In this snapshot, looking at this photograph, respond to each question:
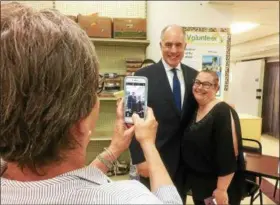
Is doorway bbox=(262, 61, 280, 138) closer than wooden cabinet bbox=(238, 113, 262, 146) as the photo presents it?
No

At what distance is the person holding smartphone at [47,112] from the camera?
431 mm

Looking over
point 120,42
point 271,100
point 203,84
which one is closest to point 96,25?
point 120,42

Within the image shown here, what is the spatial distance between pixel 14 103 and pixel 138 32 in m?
2.61

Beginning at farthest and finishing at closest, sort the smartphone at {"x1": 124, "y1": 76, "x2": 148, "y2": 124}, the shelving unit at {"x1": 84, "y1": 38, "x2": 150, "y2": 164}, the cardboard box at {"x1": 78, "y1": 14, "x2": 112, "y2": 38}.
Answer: the shelving unit at {"x1": 84, "y1": 38, "x2": 150, "y2": 164}
the cardboard box at {"x1": 78, "y1": 14, "x2": 112, "y2": 38}
the smartphone at {"x1": 124, "y1": 76, "x2": 148, "y2": 124}

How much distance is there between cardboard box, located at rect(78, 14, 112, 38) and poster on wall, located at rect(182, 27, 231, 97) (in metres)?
0.92

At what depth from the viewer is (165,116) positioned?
1.73 metres

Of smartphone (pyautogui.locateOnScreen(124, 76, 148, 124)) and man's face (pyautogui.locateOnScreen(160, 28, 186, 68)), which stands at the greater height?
man's face (pyautogui.locateOnScreen(160, 28, 186, 68))

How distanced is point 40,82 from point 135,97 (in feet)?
Answer: 2.30

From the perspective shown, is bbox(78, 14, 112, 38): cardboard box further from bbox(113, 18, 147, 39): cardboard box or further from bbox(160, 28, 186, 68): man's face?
bbox(160, 28, 186, 68): man's face

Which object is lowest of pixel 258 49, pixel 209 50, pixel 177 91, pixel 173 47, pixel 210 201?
pixel 210 201

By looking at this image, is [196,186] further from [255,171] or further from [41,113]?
[41,113]

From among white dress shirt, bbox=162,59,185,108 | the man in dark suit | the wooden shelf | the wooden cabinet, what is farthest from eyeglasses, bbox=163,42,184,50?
the wooden cabinet

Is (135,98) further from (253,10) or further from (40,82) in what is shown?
(253,10)

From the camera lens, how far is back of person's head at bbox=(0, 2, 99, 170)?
1.40 feet
